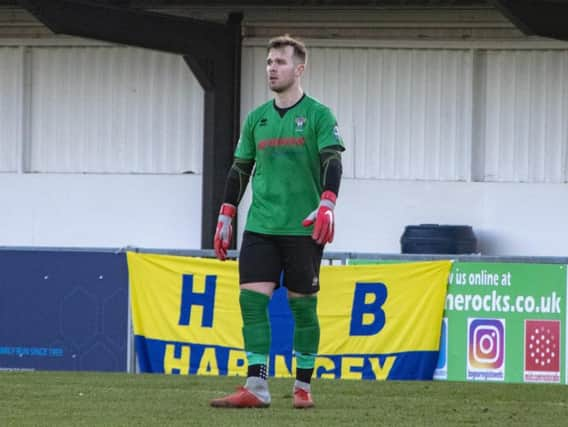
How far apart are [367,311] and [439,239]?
20.6ft

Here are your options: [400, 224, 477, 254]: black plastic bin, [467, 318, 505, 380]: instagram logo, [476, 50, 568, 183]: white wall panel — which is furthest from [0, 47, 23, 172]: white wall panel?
[467, 318, 505, 380]: instagram logo

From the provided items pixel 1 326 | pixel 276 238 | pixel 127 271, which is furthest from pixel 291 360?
pixel 276 238

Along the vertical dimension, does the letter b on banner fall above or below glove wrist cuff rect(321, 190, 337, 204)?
below

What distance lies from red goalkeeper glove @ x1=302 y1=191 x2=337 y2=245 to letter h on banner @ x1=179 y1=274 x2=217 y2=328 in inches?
204

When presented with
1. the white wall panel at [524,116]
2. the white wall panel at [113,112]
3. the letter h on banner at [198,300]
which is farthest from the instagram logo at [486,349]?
the white wall panel at [113,112]

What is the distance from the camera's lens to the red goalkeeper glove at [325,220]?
27.6 feet

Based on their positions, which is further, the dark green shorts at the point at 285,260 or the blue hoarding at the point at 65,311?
the blue hoarding at the point at 65,311

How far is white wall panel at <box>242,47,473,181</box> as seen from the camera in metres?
20.5

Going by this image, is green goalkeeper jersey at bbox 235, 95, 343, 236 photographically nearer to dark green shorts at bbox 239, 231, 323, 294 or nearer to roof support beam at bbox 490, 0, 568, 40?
dark green shorts at bbox 239, 231, 323, 294

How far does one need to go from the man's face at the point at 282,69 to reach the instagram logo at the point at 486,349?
4.98 metres

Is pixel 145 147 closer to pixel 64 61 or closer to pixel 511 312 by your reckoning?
pixel 64 61

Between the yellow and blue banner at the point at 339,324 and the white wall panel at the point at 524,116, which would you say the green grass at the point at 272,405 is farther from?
the white wall panel at the point at 524,116

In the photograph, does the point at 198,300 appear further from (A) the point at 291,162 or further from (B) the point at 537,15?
(B) the point at 537,15

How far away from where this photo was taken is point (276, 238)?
8.73m
